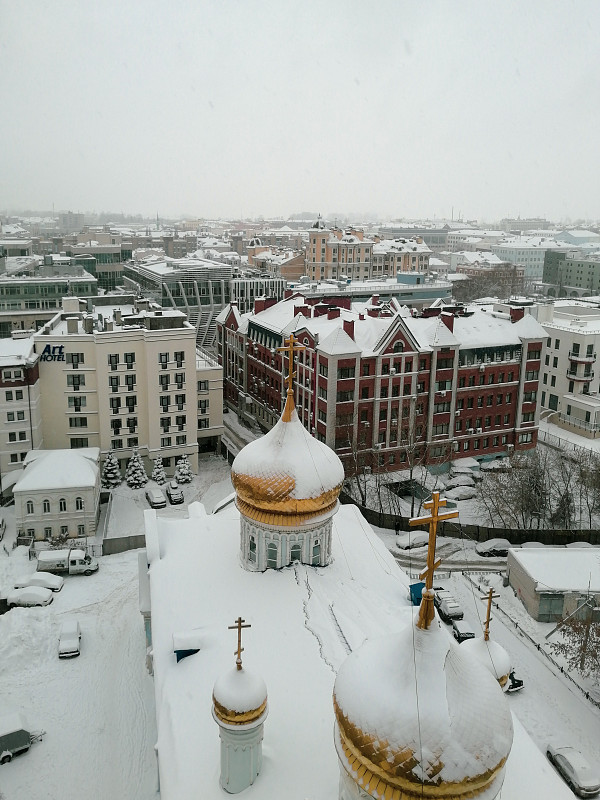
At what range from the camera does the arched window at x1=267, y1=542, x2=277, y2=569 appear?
1820 centimetres

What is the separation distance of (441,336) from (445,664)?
3239cm

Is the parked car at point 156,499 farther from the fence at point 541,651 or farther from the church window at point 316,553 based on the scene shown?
the church window at point 316,553

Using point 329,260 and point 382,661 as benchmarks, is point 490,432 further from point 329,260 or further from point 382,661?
point 329,260

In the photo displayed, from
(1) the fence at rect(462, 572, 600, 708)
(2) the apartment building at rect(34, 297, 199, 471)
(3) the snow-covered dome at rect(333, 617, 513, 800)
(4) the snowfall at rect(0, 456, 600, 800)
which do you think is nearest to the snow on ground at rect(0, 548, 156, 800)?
(4) the snowfall at rect(0, 456, 600, 800)

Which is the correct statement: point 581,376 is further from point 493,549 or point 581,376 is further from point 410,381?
point 493,549

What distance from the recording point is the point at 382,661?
9.45 m

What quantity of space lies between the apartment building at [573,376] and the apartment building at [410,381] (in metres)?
5.99

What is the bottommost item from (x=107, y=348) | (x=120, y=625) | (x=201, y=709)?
(x=120, y=625)

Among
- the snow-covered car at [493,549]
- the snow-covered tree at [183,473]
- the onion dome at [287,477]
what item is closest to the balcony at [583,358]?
the snow-covered car at [493,549]

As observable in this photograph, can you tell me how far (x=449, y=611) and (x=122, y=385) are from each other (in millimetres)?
21171

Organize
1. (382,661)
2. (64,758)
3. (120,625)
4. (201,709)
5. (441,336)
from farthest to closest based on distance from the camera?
1. (441,336)
2. (120,625)
3. (64,758)
4. (201,709)
5. (382,661)

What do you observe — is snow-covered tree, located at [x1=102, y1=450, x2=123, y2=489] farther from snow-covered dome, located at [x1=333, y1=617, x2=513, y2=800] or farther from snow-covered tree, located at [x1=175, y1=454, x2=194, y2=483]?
snow-covered dome, located at [x1=333, y1=617, x2=513, y2=800]

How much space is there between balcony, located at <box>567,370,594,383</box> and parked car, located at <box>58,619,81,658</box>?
37.8 metres

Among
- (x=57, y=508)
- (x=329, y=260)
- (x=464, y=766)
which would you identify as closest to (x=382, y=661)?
(x=464, y=766)
